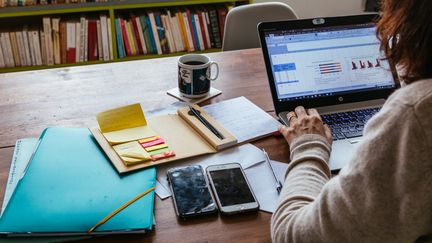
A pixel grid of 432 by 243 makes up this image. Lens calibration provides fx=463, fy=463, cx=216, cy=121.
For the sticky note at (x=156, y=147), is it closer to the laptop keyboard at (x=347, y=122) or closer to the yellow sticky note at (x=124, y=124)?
the yellow sticky note at (x=124, y=124)

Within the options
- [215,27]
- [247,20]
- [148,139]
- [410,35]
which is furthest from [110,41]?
[410,35]

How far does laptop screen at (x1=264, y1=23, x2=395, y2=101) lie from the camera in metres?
1.25

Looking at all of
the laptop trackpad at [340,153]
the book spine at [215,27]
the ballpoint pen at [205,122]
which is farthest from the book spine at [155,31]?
the laptop trackpad at [340,153]

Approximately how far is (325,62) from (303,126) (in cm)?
26

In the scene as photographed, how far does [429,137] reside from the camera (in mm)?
615

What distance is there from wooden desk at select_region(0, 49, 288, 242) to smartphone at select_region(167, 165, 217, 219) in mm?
18

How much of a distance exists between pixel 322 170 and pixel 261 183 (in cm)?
16

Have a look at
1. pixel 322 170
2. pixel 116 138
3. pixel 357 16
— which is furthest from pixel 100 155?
pixel 357 16

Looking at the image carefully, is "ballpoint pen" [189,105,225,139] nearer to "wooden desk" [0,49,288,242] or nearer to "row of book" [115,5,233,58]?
"wooden desk" [0,49,288,242]

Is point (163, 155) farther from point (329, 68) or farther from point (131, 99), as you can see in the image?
point (329, 68)

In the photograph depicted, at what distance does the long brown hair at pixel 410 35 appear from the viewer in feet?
2.17

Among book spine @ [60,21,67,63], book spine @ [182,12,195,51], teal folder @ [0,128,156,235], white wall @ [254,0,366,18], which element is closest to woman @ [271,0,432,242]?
teal folder @ [0,128,156,235]

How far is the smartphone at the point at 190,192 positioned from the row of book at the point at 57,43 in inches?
74.5

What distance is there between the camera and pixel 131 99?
1.39m
